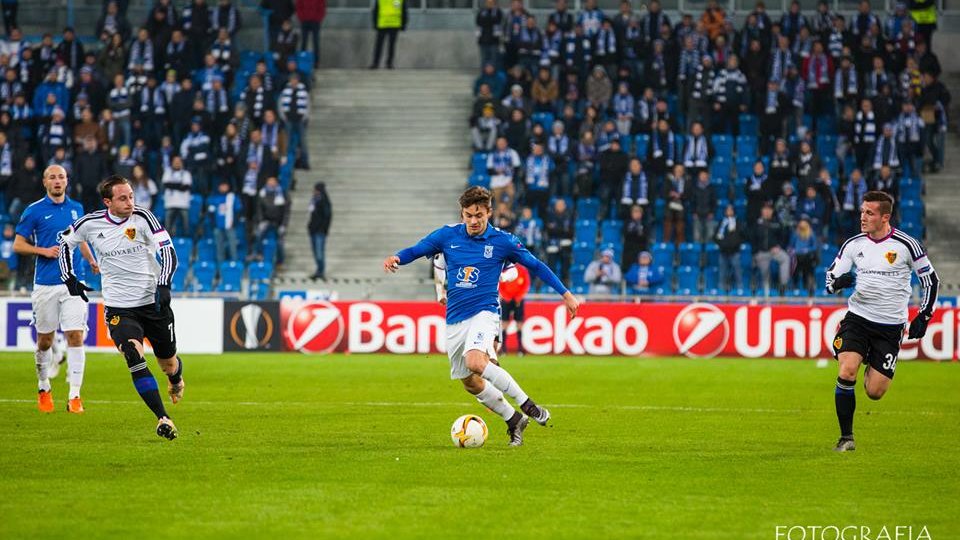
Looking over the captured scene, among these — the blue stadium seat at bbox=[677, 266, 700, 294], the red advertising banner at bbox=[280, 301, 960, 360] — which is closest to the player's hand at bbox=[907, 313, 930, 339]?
the red advertising banner at bbox=[280, 301, 960, 360]

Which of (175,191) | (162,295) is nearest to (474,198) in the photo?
(162,295)

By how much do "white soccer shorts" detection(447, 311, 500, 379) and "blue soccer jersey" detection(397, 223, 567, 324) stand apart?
0.21ft

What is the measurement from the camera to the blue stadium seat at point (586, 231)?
31.3 meters

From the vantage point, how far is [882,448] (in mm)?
13312

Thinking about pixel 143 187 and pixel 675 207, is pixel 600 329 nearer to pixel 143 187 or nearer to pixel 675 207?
pixel 675 207

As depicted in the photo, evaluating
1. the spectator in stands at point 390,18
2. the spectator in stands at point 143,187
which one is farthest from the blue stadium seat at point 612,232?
the spectator in stands at point 143,187

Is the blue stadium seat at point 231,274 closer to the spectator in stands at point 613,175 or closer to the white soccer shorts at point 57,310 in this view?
the spectator in stands at point 613,175

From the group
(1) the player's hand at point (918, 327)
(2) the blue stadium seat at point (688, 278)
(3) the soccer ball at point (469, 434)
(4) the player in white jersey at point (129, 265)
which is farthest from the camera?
(2) the blue stadium seat at point (688, 278)

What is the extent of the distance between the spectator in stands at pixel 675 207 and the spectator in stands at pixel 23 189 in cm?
1398

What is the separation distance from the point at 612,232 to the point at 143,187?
34.3ft

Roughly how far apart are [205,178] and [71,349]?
17.8 metres

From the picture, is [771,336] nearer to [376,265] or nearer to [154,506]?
[376,265]

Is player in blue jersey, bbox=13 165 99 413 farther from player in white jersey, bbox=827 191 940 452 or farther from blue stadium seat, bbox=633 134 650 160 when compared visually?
blue stadium seat, bbox=633 134 650 160

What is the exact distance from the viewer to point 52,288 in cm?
1586
